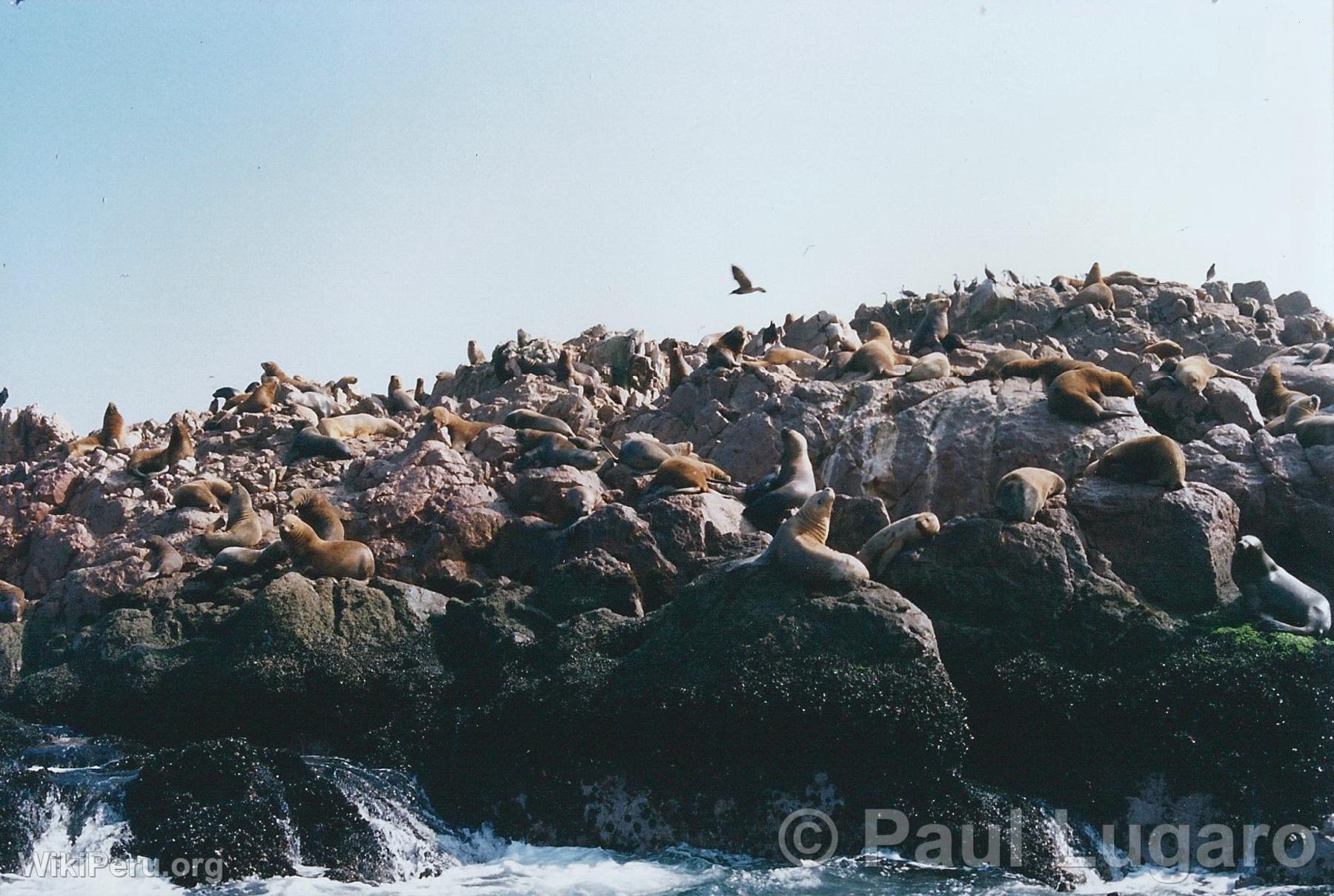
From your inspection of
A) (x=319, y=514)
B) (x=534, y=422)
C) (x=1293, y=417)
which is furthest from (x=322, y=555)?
(x=1293, y=417)

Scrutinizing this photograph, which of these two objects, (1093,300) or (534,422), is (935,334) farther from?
(534,422)

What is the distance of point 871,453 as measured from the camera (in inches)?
665

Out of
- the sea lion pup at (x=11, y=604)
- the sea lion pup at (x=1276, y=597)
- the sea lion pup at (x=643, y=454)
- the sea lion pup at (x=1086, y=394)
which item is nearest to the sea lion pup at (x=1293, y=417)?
the sea lion pup at (x=1086, y=394)

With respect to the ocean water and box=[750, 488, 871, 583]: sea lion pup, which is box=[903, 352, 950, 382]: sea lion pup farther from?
the ocean water

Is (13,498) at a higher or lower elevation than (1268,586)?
higher

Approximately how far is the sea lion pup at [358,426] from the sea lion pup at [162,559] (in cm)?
485

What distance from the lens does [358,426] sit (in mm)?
22734

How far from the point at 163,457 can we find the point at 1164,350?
13.9 meters

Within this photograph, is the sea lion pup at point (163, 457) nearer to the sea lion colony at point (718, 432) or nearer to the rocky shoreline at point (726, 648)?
the sea lion colony at point (718, 432)

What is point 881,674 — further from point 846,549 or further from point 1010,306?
point 1010,306

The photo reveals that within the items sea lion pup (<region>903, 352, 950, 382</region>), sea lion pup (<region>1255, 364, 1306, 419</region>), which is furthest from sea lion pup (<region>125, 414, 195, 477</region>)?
sea lion pup (<region>1255, 364, 1306, 419</region>)

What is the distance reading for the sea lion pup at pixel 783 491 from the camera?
14.8m

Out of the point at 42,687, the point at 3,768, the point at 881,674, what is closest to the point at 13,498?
the point at 42,687

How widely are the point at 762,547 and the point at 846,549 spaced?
2.75ft
